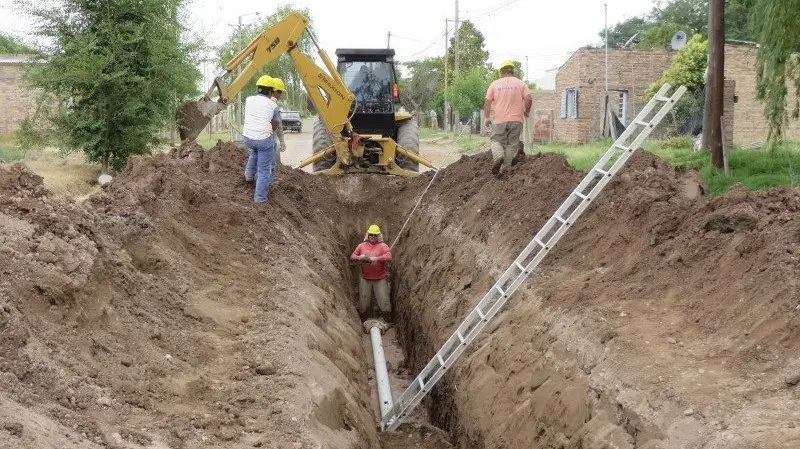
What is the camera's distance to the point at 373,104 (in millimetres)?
19281

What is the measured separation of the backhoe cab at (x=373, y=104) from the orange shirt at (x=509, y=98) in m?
5.69

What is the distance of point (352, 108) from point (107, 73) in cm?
627

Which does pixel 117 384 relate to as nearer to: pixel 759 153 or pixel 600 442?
pixel 600 442

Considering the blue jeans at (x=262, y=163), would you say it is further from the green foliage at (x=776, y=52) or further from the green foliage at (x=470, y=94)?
the green foliage at (x=470, y=94)

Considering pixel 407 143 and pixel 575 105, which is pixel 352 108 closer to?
pixel 407 143

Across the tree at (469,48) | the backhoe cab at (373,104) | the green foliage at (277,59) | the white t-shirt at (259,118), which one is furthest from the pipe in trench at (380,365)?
the tree at (469,48)

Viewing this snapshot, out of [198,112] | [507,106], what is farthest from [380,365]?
[198,112]

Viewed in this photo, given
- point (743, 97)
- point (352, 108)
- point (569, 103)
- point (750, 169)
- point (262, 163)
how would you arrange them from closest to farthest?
1. point (262, 163)
2. point (750, 169)
3. point (352, 108)
4. point (743, 97)
5. point (569, 103)

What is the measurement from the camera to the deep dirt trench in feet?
18.2

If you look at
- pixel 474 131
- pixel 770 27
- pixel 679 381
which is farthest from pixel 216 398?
pixel 474 131

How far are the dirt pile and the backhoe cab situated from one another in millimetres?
7544

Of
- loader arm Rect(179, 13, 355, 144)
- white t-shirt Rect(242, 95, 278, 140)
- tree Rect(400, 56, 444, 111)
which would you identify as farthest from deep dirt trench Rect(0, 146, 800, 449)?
tree Rect(400, 56, 444, 111)

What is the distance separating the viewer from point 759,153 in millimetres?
16734

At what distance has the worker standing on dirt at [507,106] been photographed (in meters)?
13.2
